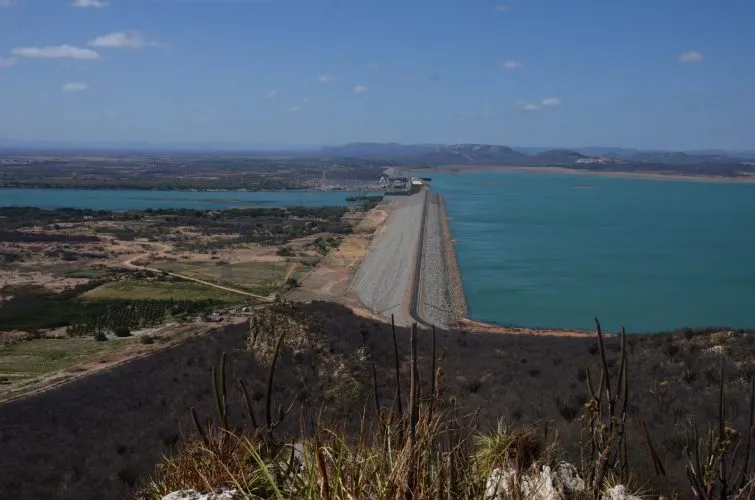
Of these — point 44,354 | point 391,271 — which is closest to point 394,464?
point 44,354

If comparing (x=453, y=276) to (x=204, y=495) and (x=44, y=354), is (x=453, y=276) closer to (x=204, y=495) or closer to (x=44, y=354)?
(x=44, y=354)

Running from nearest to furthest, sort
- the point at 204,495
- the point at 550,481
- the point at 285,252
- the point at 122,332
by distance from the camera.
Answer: the point at 204,495, the point at 550,481, the point at 122,332, the point at 285,252

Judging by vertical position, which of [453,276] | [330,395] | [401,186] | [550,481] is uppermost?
[550,481]

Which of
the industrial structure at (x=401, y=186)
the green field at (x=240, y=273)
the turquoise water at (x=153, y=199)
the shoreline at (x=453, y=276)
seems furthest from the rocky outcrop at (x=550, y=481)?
the industrial structure at (x=401, y=186)

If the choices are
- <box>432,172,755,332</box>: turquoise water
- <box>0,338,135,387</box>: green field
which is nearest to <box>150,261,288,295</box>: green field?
<box>432,172,755,332</box>: turquoise water

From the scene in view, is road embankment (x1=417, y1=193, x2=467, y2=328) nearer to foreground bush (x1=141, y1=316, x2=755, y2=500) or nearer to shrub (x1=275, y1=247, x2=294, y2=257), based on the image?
shrub (x1=275, y1=247, x2=294, y2=257)

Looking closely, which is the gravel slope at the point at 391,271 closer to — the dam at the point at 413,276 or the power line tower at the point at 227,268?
the dam at the point at 413,276
